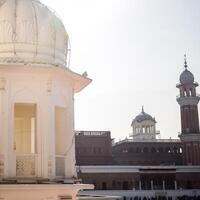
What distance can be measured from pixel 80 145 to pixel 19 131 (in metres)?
36.2

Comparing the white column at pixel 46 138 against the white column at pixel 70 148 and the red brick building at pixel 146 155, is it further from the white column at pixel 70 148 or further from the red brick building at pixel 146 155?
the red brick building at pixel 146 155

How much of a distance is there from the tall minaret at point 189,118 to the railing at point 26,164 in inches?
1566

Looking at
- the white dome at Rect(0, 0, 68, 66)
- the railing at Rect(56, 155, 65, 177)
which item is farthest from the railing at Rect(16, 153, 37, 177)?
the white dome at Rect(0, 0, 68, 66)

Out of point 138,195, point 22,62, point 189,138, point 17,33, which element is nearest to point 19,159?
point 22,62

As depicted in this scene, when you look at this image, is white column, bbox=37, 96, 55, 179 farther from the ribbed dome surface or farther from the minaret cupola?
the ribbed dome surface

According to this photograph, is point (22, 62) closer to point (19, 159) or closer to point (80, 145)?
point (19, 159)

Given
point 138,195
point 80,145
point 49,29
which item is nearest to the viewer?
point 49,29

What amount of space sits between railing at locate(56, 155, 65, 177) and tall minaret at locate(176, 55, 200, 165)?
39434mm

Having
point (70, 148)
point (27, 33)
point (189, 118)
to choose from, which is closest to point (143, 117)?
point (189, 118)

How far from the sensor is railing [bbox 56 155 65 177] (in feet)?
18.2

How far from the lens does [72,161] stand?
576 centimetres

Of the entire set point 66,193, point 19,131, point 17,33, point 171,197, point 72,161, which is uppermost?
point 17,33

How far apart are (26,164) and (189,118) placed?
132ft

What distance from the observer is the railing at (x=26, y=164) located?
532 centimetres
